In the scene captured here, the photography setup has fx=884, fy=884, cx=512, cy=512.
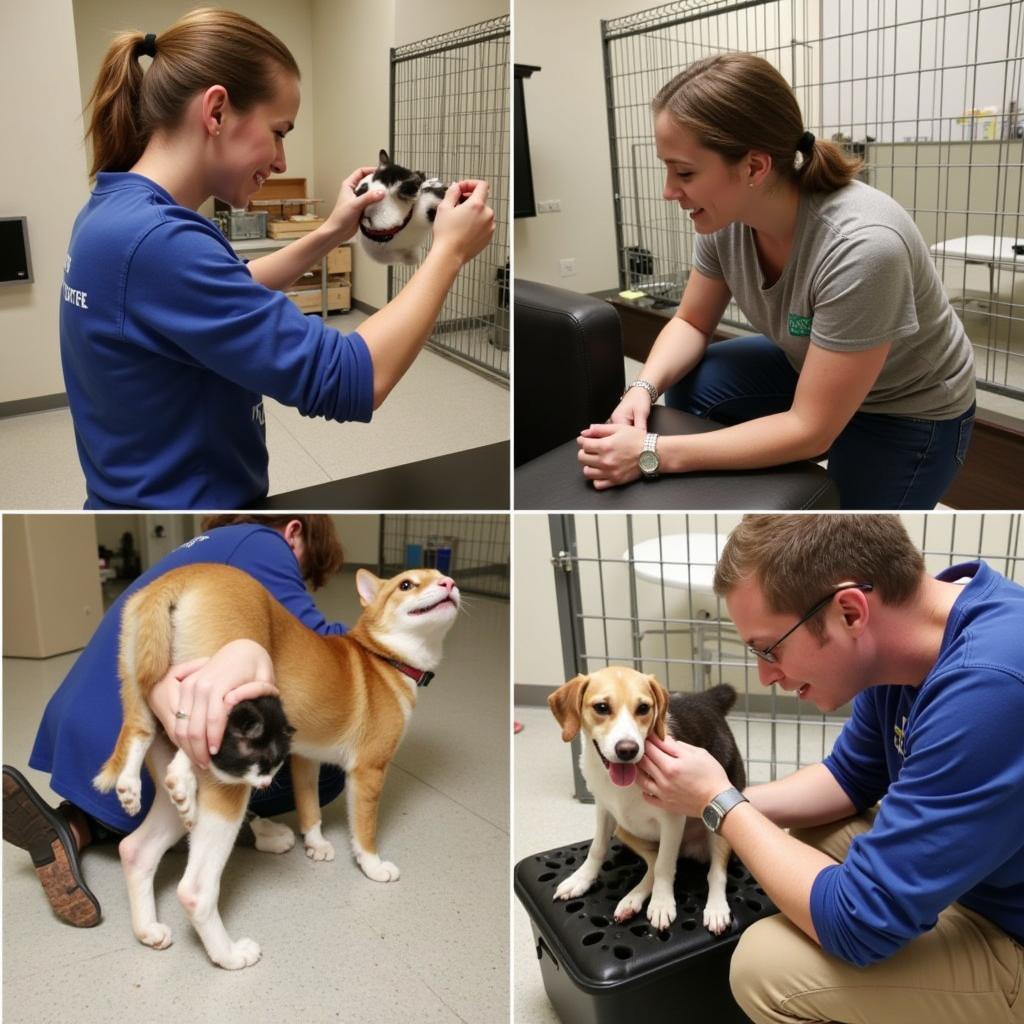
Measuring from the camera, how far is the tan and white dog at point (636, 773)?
1.19m

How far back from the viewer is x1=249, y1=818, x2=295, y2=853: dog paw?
1.36 meters

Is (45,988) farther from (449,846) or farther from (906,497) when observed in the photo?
(906,497)

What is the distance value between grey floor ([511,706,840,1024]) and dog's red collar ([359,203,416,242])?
104 centimetres

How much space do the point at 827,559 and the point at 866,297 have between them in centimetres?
41

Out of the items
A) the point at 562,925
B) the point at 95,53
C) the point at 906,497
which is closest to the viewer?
the point at 562,925

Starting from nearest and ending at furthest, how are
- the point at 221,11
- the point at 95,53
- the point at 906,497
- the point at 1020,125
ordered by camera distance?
the point at 221,11 → the point at 906,497 → the point at 1020,125 → the point at 95,53

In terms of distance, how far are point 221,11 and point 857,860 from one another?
1207mm

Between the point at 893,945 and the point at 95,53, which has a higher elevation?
the point at 95,53

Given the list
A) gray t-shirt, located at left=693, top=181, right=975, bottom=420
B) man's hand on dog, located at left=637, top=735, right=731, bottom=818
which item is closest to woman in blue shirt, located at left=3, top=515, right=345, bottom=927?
man's hand on dog, located at left=637, top=735, right=731, bottom=818

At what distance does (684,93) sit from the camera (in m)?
1.28

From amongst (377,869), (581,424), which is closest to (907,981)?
(377,869)

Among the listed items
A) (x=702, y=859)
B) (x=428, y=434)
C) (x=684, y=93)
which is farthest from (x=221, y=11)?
(x=428, y=434)

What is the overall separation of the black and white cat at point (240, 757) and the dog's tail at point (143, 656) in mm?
59

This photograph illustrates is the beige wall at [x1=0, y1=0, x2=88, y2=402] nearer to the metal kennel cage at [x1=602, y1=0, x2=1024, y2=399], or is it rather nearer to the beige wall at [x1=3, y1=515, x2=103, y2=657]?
the beige wall at [x1=3, y1=515, x2=103, y2=657]
